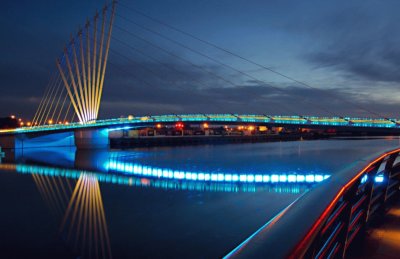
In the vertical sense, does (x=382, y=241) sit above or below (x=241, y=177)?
above

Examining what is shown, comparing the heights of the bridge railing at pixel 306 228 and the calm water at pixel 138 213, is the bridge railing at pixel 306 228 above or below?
above

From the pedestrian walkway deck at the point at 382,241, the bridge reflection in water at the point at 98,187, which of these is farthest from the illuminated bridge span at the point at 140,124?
the pedestrian walkway deck at the point at 382,241

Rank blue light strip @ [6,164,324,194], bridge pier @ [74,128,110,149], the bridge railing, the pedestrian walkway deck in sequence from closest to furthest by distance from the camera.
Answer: the bridge railing
the pedestrian walkway deck
blue light strip @ [6,164,324,194]
bridge pier @ [74,128,110,149]

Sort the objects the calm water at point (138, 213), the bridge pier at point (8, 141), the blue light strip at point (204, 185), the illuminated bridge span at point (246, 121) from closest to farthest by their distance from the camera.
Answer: the calm water at point (138, 213)
the blue light strip at point (204, 185)
the illuminated bridge span at point (246, 121)
the bridge pier at point (8, 141)

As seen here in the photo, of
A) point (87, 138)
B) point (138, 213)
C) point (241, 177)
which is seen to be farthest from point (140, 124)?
point (138, 213)

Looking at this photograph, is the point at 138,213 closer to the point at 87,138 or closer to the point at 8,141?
the point at 87,138

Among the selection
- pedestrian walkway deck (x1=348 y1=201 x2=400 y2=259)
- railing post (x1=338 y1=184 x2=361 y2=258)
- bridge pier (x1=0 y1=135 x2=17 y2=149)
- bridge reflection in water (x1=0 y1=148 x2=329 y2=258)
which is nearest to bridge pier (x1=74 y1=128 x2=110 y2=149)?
bridge pier (x1=0 y1=135 x2=17 y2=149)

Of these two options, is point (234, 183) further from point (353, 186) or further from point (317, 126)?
point (317, 126)

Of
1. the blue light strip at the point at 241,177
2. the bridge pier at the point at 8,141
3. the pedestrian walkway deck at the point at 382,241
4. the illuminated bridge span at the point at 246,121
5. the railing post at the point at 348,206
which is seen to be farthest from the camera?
the bridge pier at the point at 8,141

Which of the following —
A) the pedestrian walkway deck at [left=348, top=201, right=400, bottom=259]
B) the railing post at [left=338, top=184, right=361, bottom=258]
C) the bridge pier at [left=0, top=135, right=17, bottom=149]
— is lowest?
the bridge pier at [left=0, top=135, right=17, bottom=149]

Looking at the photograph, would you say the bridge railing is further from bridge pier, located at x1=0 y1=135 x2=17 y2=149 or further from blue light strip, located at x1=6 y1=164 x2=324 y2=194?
bridge pier, located at x1=0 y1=135 x2=17 y2=149

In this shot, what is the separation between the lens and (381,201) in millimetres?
4074

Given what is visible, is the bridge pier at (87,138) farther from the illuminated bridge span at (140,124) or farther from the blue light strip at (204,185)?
the blue light strip at (204,185)

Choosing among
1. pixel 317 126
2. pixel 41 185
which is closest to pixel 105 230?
pixel 41 185
